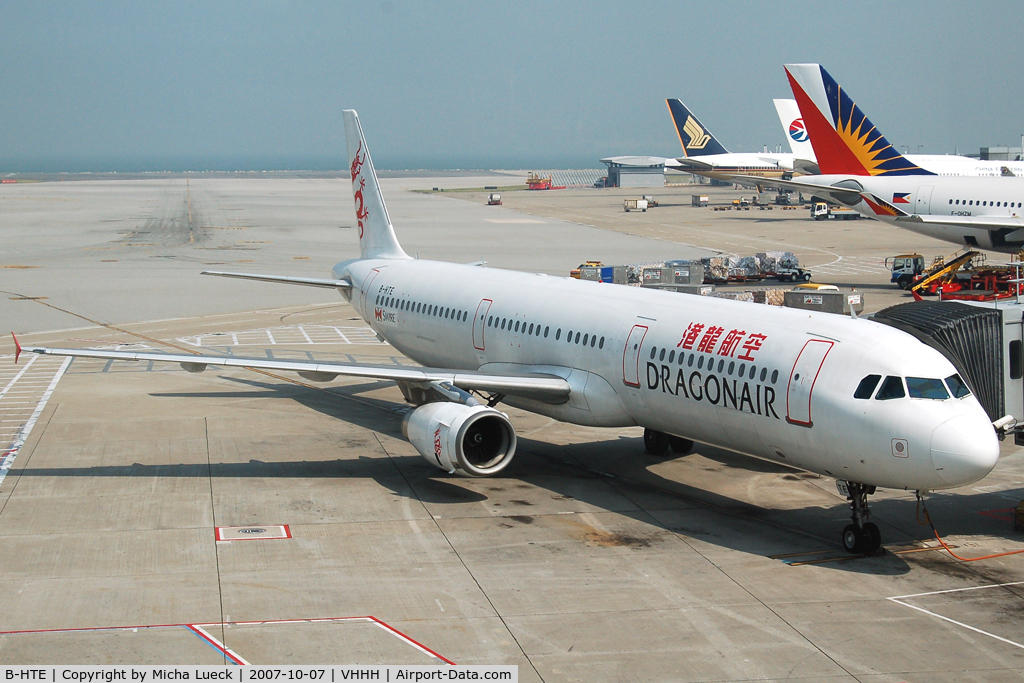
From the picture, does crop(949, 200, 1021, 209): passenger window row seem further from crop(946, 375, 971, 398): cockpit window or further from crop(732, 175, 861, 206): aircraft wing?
crop(946, 375, 971, 398): cockpit window

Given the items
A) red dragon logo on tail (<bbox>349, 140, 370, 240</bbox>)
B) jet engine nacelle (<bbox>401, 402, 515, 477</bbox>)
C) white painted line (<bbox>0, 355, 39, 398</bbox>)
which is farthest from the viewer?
red dragon logo on tail (<bbox>349, 140, 370, 240</bbox>)

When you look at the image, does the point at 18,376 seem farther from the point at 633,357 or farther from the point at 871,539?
the point at 871,539

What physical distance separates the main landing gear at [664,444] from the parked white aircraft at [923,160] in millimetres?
93563

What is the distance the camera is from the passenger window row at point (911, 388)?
18.4 meters

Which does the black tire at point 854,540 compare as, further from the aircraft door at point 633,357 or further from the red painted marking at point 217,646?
the red painted marking at point 217,646

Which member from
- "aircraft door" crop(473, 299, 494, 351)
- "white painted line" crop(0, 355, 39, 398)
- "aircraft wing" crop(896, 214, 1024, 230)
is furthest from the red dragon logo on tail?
"aircraft wing" crop(896, 214, 1024, 230)

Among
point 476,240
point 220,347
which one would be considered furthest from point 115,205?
point 220,347

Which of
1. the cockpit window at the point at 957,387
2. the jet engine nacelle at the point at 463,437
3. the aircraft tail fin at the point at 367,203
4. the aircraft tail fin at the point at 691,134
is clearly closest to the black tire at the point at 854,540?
the cockpit window at the point at 957,387

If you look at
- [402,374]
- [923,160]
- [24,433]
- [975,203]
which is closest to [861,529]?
[402,374]

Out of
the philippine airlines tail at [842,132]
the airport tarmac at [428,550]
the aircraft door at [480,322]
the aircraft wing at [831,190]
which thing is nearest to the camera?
the airport tarmac at [428,550]

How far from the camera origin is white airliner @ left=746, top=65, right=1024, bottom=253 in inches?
→ 2274

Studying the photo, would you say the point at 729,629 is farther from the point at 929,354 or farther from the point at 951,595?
the point at 929,354

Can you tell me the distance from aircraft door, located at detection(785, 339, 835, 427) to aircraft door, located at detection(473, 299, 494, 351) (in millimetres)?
11040

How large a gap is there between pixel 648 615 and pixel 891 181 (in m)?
51.6
